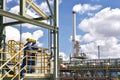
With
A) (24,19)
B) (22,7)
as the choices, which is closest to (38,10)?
(22,7)

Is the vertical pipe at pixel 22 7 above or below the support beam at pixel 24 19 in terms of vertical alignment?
above

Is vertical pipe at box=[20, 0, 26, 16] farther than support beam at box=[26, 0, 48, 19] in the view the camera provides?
No

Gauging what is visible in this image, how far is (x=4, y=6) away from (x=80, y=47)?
187 ft

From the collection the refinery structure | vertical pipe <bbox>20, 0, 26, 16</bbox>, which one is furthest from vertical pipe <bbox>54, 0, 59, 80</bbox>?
vertical pipe <bbox>20, 0, 26, 16</bbox>

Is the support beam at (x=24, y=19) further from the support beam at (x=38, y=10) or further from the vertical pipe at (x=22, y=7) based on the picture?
the support beam at (x=38, y=10)

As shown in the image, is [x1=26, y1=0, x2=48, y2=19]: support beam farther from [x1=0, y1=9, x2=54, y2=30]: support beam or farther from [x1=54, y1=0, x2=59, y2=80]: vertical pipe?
[x1=0, y1=9, x2=54, y2=30]: support beam

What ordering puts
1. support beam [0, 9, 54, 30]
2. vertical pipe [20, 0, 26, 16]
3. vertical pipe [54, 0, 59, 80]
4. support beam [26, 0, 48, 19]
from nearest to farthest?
support beam [0, 9, 54, 30]
vertical pipe [20, 0, 26, 16]
support beam [26, 0, 48, 19]
vertical pipe [54, 0, 59, 80]

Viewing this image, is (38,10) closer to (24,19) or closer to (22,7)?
(22,7)

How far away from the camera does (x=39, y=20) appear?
13305 mm

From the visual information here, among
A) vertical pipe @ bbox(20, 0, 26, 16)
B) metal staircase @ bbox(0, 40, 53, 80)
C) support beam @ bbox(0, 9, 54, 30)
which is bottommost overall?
metal staircase @ bbox(0, 40, 53, 80)

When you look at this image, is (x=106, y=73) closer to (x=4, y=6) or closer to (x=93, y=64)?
(x=93, y=64)

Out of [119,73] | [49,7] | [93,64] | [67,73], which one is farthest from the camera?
[67,73]

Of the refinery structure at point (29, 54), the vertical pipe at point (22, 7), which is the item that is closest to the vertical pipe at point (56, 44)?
the refinery structure at point (29, 54)

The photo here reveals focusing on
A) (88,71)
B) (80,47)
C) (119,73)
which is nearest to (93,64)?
(88,71)
